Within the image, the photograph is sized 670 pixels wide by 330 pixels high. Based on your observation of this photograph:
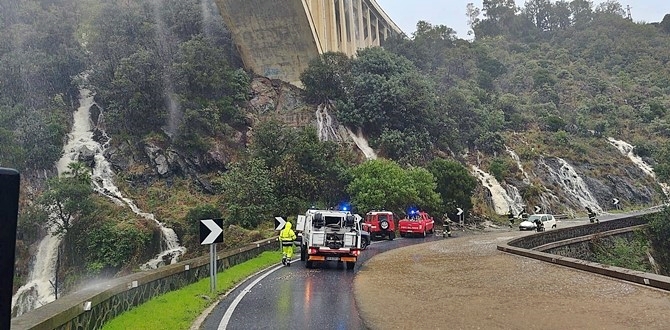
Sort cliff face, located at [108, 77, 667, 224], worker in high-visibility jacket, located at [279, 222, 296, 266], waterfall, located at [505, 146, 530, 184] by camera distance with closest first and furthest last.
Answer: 1. worker in high-visibility jacket, located at [279, 222, 296, 266]
2. cliff face, located at [108, 77, 667, 224]
3. waterfall, located at [505, 146, 530, 184]

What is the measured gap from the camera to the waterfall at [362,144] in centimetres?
4910

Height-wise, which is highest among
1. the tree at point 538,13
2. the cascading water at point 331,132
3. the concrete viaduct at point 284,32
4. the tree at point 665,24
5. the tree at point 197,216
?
the tree at point 538,13

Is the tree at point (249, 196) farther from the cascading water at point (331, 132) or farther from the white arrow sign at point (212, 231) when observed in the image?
the white arrow sign at point (212, 231)

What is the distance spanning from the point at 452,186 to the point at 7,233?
41.5 metres

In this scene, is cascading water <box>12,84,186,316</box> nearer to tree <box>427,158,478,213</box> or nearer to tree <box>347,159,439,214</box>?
tree <box>347,159,439,214</box>

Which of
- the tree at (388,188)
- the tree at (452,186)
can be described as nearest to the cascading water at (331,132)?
the tree at (452,186)

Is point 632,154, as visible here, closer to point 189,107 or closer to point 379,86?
point 379,86

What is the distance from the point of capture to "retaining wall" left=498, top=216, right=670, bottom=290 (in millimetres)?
11920

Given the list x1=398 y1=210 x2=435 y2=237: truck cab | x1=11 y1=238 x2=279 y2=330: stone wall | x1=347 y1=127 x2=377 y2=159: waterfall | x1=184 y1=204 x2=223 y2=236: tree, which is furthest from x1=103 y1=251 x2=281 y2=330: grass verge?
x1=347 y1=127 x2=377 y2=159: waterfall

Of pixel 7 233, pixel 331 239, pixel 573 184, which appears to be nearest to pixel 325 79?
pixel 573 184

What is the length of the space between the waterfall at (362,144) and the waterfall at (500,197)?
38.5ft

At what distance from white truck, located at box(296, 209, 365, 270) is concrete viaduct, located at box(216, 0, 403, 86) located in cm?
3253

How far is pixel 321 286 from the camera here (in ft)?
39.2

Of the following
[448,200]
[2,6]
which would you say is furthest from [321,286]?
[2,6]
